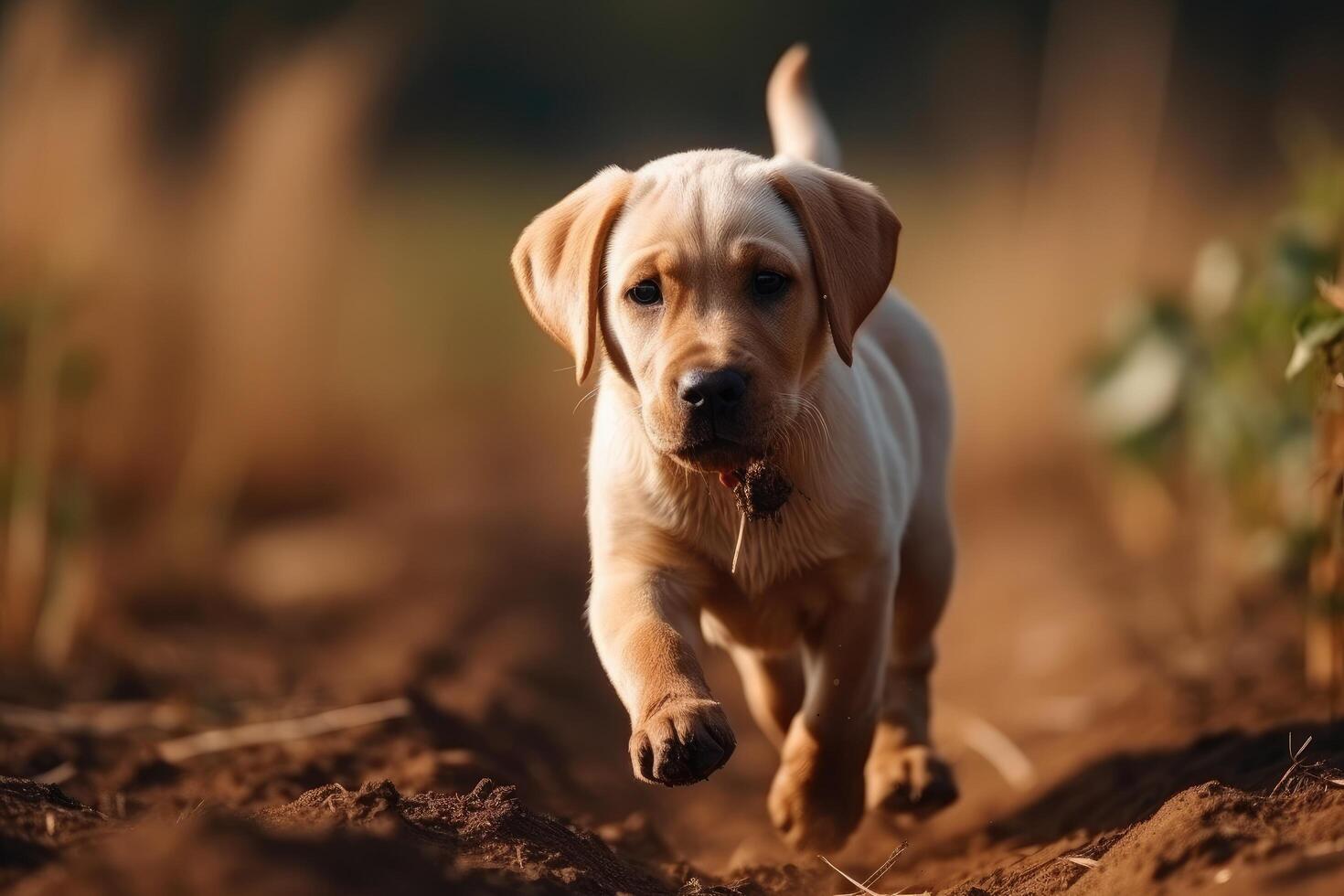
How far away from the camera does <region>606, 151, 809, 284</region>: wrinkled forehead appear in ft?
13.8

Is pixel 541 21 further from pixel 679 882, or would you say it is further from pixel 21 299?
pixel 679 882

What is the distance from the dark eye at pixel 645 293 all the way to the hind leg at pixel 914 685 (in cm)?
145

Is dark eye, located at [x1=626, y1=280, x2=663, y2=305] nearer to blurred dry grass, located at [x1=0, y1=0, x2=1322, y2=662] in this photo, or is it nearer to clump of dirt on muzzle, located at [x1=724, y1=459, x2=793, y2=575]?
clump of dirt on muzzle, located at [x1=724, y1=459, x2=793, y2=575]

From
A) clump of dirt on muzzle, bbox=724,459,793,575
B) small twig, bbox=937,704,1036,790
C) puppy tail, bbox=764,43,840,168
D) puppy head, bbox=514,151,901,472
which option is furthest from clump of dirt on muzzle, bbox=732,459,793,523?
small twig, bbox=937,704,1036,790

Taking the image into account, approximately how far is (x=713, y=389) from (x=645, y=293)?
48 centimetres

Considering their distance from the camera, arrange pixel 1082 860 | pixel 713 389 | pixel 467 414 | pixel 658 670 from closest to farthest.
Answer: pixel 1082 860, pixel 713 389, pixel 658 670, pixel 467 414

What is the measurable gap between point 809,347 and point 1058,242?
22.7 feet

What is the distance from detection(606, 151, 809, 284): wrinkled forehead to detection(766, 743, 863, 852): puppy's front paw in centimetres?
134

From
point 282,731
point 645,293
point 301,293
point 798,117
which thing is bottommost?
point 282,731

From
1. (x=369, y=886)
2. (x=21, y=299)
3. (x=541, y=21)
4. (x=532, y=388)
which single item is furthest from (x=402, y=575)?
(x=541, y=21)

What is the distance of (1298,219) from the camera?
621 centimetres

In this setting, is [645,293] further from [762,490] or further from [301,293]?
[301,293]

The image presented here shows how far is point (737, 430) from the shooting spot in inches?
156

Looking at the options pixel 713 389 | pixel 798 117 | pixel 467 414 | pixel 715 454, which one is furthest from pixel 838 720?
pixel 467 414
